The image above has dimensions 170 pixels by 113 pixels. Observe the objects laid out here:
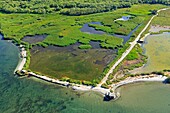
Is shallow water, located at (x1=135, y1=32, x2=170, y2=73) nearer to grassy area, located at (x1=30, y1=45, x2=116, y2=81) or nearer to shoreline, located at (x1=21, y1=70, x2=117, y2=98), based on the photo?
grassy area, located at (x1=30, y1=45, x2=116, y2=81)

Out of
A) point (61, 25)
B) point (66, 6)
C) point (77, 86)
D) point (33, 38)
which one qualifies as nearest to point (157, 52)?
point (77, 86)

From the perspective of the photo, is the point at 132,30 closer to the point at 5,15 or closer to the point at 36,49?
the point at 36,49

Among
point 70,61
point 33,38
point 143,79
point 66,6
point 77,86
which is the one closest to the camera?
point 77,86

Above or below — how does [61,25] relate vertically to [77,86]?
above

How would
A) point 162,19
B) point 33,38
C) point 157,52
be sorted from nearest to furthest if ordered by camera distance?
point 157,52 < point 33,38 < point 162,19

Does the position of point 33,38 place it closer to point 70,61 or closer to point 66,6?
point 70,61

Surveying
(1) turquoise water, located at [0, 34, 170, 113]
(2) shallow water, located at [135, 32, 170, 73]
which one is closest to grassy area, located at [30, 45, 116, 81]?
(1) turquoise water, located at [0, 34, 170, 113]

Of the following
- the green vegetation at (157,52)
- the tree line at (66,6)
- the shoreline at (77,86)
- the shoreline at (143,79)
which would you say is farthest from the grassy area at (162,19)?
the shoreline at (77,86)
